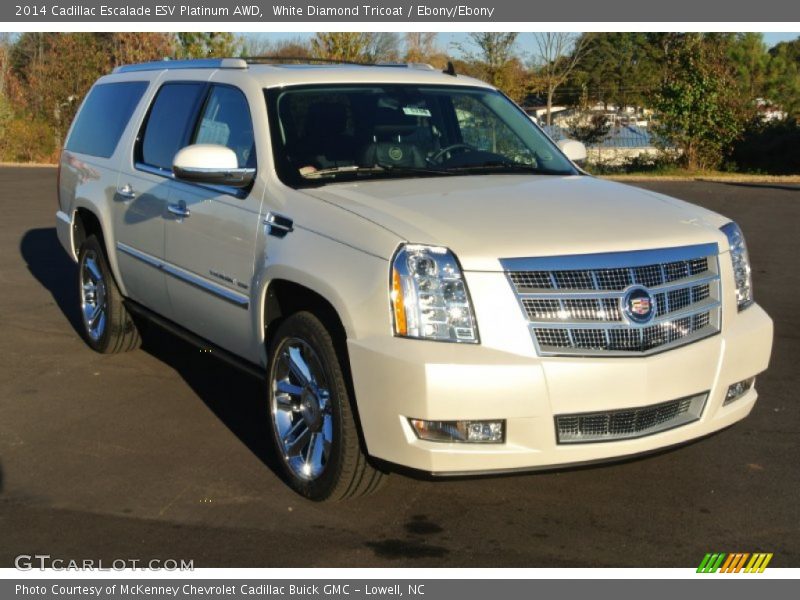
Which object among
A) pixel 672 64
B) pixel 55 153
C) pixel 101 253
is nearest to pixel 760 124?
pixel 672 64

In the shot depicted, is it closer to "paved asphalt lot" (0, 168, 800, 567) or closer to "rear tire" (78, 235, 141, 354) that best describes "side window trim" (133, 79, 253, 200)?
"rear tire" (78, 235, 141, 354)

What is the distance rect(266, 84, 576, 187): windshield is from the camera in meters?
5.37

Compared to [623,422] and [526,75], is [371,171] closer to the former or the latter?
[623,422]

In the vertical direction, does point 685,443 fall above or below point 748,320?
below

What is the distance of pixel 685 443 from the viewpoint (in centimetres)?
452

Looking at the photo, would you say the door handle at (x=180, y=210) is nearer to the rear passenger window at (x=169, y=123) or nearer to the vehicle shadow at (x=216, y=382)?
the rear passenger window at (x=169, y=123)

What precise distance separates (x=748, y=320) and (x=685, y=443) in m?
0.68

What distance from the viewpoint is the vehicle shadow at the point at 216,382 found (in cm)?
588

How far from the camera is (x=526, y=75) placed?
41.1 m

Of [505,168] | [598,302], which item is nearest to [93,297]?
[505,168]

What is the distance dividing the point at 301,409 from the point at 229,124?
1.80 meters

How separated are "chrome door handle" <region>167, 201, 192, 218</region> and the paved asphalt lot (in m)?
1.21

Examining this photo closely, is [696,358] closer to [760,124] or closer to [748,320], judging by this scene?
[748,320]

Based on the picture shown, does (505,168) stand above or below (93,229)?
above
